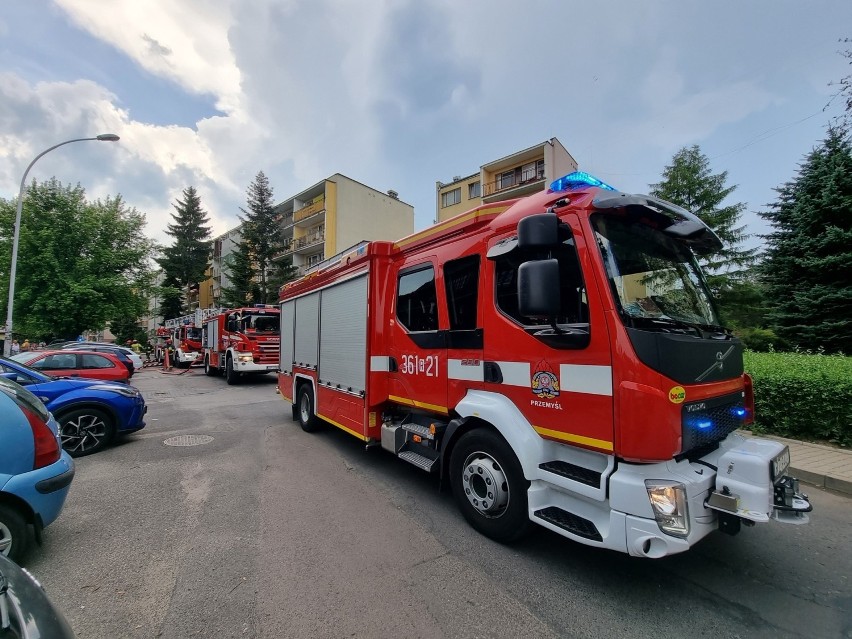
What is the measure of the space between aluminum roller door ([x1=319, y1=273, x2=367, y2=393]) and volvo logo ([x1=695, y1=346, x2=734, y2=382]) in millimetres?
3590

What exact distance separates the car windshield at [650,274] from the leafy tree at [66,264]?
29.3 meters

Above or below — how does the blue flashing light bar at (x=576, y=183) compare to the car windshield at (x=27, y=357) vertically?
above

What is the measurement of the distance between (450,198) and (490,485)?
35929 mm

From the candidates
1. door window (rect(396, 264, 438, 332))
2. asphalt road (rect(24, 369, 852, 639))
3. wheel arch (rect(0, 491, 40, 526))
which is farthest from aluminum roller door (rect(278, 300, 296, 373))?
wheel arch (rect(0, 491, 40, 526))

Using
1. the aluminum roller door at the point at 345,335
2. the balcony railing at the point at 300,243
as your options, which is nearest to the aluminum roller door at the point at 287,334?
the aluminum roller door at the point at 345,335

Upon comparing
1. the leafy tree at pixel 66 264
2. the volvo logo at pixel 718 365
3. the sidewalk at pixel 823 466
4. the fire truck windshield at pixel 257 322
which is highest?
the leafy tree at pixel 66 264

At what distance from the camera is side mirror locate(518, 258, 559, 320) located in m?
A: 2.66

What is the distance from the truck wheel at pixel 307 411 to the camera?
24.3 ft

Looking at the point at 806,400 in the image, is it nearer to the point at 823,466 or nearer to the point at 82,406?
the point at 823,466

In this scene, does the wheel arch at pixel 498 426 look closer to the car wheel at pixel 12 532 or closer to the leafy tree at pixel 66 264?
the car wheel at pixel 12 532

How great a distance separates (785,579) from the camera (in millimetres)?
2957

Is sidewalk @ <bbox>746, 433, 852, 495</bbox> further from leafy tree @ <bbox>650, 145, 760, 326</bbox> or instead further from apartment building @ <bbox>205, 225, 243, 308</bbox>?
apartment building @ <bbox>205, 225, 243, 308</bbox>

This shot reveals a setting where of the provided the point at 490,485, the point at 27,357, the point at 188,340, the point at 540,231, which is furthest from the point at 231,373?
the point at 540,231

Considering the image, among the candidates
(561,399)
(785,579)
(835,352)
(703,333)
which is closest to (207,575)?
(561,399)
